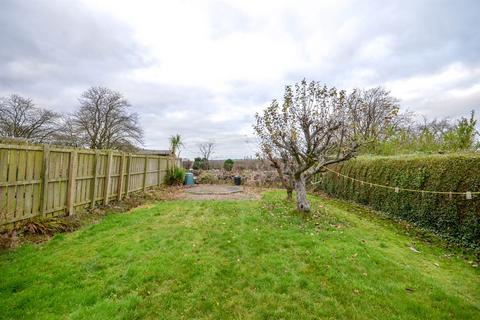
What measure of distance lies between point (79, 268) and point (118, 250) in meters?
0.74

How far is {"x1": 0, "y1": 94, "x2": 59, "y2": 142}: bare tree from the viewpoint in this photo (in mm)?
18344

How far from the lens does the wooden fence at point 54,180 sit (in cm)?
455

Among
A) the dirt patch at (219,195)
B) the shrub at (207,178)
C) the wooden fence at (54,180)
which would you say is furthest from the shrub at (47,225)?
the shrub at (207,178)

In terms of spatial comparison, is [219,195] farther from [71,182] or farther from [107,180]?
[71,182]

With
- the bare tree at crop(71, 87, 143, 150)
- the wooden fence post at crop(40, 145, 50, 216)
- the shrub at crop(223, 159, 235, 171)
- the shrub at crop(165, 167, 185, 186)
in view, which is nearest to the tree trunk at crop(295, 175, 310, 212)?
the wooden fence post at crop(40, 145, 50, 216)

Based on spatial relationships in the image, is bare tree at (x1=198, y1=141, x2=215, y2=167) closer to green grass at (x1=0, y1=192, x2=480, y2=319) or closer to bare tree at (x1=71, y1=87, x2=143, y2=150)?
bare tree at (x1=71, y1=87, x2=143, y2=150)

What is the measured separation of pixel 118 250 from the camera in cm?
422

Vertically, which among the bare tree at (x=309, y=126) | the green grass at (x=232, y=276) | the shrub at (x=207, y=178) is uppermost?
the bare tree at (x=309, y=126)

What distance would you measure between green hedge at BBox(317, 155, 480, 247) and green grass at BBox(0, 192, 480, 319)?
2.83 feet

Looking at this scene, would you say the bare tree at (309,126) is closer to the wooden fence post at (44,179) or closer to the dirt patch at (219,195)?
the dirt patch at (219,195)

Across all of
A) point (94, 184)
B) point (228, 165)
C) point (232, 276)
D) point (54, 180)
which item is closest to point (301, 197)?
point (232, 276)

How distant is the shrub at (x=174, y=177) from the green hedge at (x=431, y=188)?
1087cm

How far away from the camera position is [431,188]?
254 inches

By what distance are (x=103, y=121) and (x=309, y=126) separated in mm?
21586
